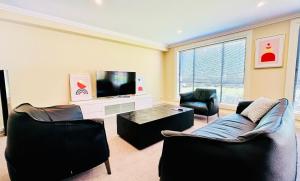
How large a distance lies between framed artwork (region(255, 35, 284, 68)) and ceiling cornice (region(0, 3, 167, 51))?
3.29 metres

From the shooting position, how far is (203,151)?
2.81 ft

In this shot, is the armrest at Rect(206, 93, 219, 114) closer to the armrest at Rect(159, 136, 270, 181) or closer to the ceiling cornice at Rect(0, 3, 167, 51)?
the armrest at Rect(159, 136, 270, 181)

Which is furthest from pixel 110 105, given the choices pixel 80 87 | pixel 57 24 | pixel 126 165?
pixel 126 165

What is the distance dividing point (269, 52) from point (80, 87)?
4.62 metres

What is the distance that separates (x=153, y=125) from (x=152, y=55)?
3.57 meters

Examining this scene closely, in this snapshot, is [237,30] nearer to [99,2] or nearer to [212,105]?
[212,105]

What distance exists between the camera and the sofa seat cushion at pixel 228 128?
5.20 feet

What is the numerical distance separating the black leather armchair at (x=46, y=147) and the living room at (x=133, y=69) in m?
→ 0.01

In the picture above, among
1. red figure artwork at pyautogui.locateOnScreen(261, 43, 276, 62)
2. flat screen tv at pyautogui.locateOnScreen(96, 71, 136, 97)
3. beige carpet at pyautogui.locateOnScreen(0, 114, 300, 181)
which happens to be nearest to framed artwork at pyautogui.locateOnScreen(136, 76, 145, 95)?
flat screen tv at pyautogui.locateOnScreen(96, 71, 136, 97)

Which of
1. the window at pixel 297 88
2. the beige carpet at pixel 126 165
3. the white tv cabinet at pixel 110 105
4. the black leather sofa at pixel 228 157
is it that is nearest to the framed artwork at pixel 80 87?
the white tv cabinet at pixel 110 105

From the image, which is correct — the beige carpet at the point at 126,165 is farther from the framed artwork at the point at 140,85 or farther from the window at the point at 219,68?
the window at the point at 219,68

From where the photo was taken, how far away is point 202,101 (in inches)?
152

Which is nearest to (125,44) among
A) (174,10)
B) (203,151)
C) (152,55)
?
(152,55)

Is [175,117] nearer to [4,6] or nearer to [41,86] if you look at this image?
[41,86]
